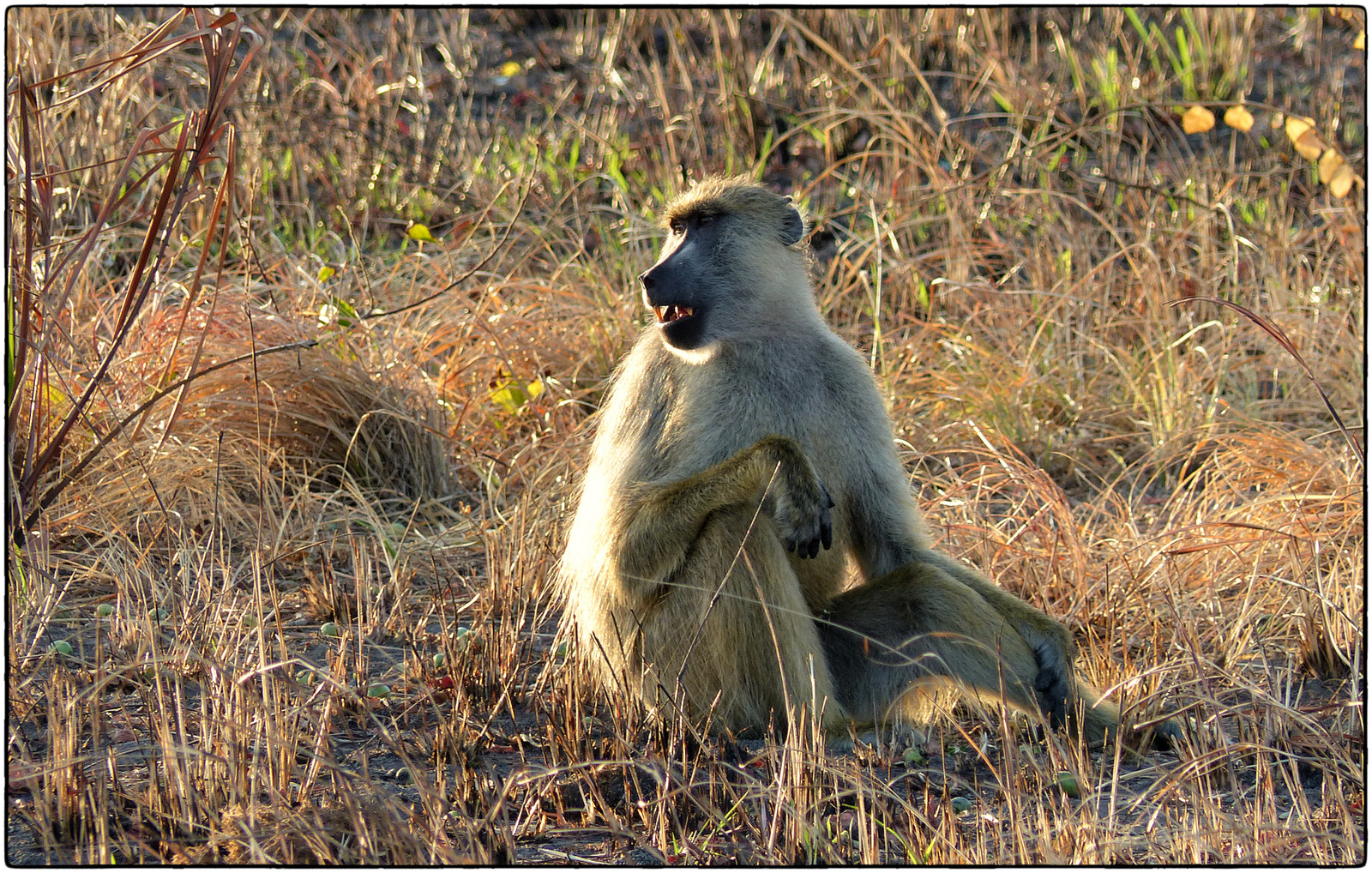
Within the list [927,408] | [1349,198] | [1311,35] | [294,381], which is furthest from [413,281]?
[1311,35]

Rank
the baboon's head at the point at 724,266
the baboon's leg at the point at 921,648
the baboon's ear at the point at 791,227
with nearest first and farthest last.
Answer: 1. the baboon's leg at the point at 921,648
2. the baboon's head at the point at 724,266
3. the baboon's ear at the point at 791,227

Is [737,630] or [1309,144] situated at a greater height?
[1309,144]

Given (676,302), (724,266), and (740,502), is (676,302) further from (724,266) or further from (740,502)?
(740,502)

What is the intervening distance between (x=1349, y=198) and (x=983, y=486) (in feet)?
10.3

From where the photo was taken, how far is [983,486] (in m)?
4.36

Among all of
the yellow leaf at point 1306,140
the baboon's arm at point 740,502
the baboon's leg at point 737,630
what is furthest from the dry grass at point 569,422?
the yellow leaf at point 1306,140

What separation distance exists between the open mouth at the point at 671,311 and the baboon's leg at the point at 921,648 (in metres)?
0.73

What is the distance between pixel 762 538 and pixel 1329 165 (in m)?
1.32

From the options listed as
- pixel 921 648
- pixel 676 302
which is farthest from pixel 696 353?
pixel 921 648

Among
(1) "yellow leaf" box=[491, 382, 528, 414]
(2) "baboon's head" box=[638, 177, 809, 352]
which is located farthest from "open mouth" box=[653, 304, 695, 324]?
(1) "yellow leaf" box=[491, 382, 528, 414]

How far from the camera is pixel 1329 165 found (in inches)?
106

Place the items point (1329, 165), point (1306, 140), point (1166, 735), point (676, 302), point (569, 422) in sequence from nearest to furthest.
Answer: point (1329, 165) < point (1306, 140) < point (1166, 735) < point (676, 302) < point (569, 422)

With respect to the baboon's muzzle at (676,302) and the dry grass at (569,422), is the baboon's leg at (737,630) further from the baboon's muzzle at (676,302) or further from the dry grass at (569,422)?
the baboon's muzzle at (676,302)

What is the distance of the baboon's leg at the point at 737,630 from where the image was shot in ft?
9.29
